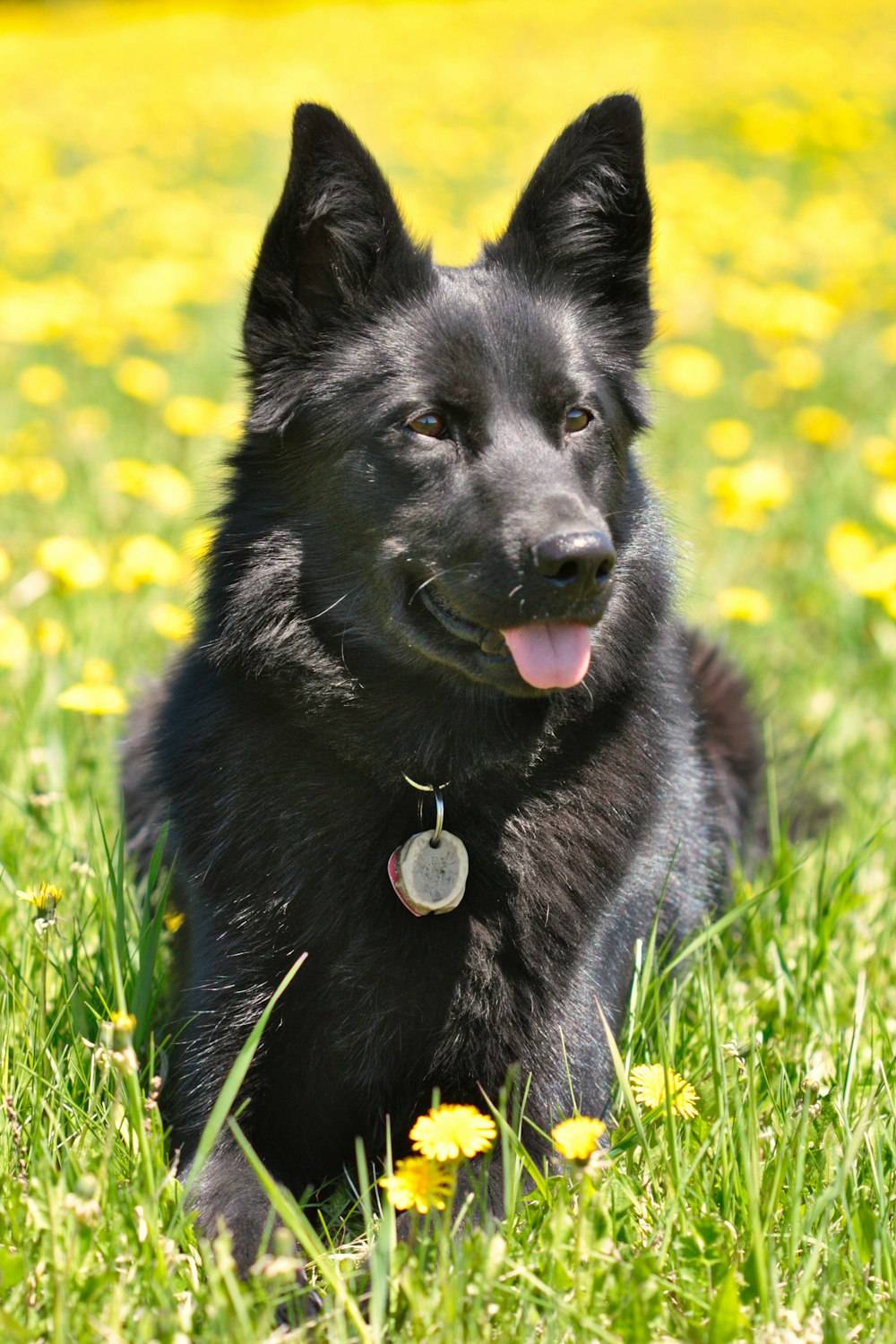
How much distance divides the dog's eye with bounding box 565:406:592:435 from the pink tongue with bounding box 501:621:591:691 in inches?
17.5

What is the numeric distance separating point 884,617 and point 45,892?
3.26m

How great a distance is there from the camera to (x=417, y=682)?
2.38m

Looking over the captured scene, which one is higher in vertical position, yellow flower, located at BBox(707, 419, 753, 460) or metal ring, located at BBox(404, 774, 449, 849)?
yellow flower, located at BBox(707, 419, 753, 460)

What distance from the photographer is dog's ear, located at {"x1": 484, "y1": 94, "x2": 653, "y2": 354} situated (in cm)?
250

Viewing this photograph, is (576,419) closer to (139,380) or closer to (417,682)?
(417,682)

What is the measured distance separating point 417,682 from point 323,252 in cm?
87

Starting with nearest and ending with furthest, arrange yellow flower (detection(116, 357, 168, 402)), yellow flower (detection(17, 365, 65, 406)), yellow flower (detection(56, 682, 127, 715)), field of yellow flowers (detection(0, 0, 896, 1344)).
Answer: field of yellow flowers (detection(0, 0, 896, 1344))
yellow flower (detection(56, 682, 127, 715))
yellow flower (detection(116, 357, 168, 402))
yellow flower (detection(17, 365, 65, 406))

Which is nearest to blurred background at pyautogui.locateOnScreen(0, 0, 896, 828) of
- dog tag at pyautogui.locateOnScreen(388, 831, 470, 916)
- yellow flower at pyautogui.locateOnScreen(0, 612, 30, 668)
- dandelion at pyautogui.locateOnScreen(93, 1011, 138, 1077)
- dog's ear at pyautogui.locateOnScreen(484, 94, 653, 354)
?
yellow flower at pyautogui.locateOnScreen(0, 612, 30, 668)

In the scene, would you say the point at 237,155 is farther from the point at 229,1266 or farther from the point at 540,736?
the point at 229,1266

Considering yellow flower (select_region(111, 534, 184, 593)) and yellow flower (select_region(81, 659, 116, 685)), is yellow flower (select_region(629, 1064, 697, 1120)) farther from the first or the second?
yellow flower (select_region(111, 534, 184, 593))

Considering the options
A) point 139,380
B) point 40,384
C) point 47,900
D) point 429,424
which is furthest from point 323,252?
point 40,384

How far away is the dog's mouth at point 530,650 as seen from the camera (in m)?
2.16

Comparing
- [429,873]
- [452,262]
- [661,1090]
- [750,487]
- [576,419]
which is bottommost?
[661,1090]

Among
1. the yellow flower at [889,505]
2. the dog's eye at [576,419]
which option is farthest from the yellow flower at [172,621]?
the yellow flower at [889,505]
